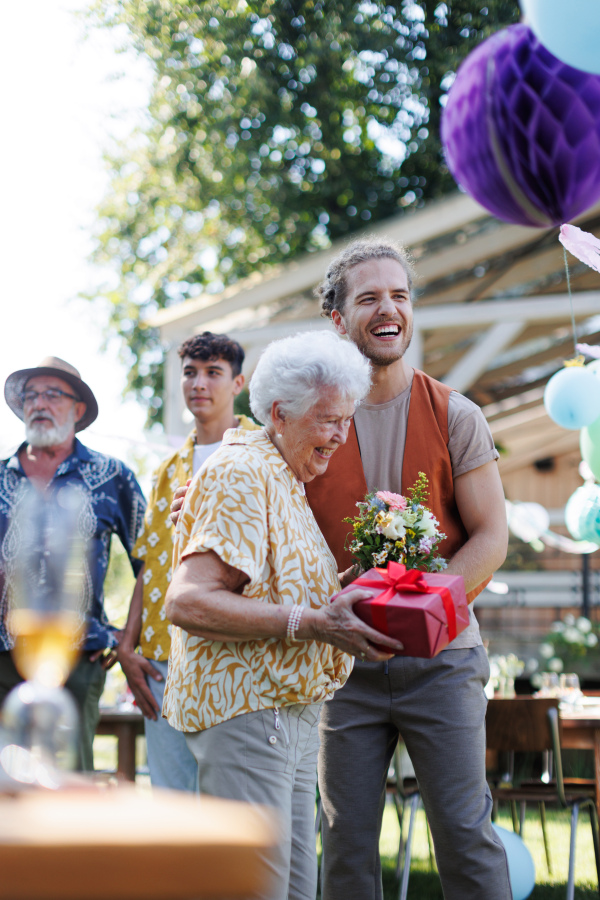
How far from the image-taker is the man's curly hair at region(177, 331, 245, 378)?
350 centimetres

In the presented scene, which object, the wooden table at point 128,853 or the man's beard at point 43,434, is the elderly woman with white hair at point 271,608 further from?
the man's beard at point 43,434

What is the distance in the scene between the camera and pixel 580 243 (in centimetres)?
323

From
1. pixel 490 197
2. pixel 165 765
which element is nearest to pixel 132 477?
pixel 165 765

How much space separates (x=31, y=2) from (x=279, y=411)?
11.2m

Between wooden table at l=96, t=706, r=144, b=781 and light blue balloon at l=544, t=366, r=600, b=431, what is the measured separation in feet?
8.06

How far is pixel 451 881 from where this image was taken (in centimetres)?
217

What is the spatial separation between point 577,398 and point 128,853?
3.54m

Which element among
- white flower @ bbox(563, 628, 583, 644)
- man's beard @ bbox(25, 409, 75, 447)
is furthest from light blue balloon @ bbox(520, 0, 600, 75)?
white flower @ bbox(563, 628, 583, 644)

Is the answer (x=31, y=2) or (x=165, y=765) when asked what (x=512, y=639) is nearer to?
(x=165, y=765)

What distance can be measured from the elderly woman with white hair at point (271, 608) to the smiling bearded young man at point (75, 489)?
53.8 inches

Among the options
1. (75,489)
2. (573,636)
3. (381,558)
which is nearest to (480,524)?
(381,558)

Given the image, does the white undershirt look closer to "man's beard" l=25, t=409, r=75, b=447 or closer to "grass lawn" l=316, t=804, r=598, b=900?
"man's beard" l=25, t=409, r=75, b=447

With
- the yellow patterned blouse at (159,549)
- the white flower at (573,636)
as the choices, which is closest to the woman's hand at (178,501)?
the yellow patterned blouse at (159,549)

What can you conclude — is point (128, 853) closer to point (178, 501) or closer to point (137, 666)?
point (178, 501)
